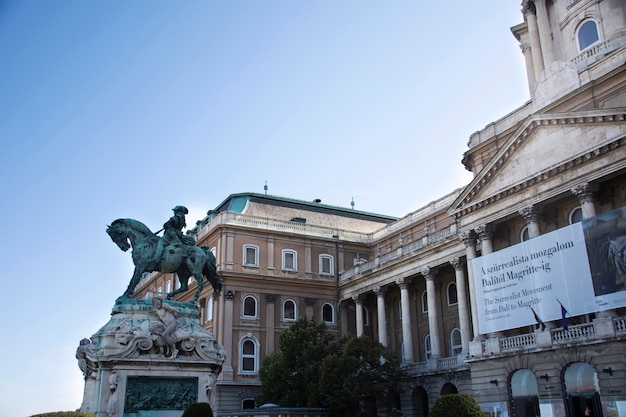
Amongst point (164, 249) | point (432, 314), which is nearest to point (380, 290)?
point (432, 314)

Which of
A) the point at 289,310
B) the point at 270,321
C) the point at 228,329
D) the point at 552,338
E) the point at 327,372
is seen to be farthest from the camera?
the point at 289,310

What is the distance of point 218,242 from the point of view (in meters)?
51.4

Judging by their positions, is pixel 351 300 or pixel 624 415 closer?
pixel 624 415

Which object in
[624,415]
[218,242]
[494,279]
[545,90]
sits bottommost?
[624,415]

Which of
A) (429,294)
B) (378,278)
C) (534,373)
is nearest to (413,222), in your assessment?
(378,278)

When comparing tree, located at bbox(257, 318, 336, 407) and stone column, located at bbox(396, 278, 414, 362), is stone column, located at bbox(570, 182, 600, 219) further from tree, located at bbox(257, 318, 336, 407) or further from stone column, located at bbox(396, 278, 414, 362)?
stone column, located at bbox(396, 278, 414, 362)

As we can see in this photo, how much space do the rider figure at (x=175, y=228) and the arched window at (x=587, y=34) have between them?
32.5m

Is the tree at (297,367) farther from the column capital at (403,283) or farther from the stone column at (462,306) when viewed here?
the column capital at (403,283)

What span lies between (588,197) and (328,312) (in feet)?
93.5

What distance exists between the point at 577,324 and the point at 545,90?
13.4 metres

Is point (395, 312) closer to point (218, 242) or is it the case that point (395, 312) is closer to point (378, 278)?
point (378, 278)

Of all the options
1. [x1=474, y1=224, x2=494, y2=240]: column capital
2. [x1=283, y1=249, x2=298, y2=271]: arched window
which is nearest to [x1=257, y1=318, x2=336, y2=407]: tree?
[x1=474, y1=224, x2=494, y2=240]: column capital

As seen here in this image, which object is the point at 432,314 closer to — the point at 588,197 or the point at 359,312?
the point at 359,312

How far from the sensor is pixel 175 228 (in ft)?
59.0
